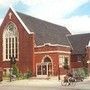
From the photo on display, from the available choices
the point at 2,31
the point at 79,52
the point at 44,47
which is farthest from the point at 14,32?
the point at 79,52

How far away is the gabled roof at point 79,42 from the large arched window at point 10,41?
1138cm

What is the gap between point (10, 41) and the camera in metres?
69.1

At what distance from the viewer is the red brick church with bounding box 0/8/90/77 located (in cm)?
6359

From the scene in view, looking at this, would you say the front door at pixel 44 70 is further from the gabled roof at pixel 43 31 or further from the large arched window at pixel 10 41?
the large arched window at pixel 10 41

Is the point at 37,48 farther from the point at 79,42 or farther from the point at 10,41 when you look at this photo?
the point at 79,42

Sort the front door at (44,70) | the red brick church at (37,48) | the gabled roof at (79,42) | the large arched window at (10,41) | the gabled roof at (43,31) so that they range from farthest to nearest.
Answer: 1. the gabled roof at (79,42)
2. the large arched window at (10,41)
3. the gabled roof at (43,31)
4. the red brick church at (37,48)
5. the front door at (44,70)

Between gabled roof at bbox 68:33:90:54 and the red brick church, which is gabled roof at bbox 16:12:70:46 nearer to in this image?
the red brick church

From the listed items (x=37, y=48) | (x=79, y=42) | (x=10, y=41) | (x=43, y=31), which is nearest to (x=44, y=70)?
(x=37, y=48)

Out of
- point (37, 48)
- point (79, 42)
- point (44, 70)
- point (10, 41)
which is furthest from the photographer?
point (79, 42)

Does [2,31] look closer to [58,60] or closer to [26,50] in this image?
[26,50]

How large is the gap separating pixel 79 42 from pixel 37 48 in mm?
11898

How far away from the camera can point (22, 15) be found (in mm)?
70250

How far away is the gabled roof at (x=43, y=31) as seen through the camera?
67.8 metres

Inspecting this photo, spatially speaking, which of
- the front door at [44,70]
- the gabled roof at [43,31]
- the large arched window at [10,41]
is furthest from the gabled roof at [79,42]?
the large arched window at [10,41]
